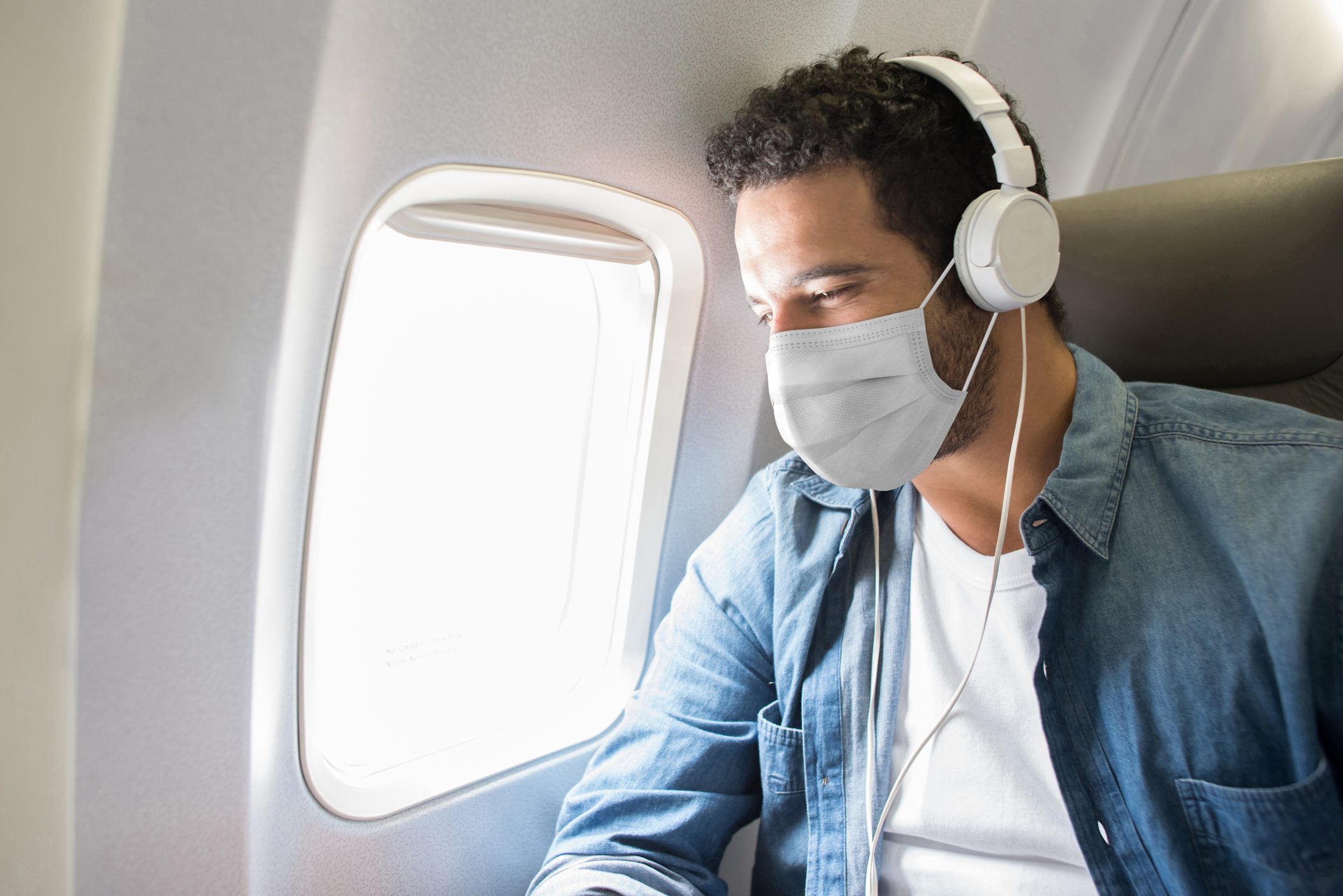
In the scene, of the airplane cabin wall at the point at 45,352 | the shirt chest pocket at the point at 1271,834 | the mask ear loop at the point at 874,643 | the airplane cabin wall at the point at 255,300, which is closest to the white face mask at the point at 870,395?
the mask ear loop at the point at 874,643

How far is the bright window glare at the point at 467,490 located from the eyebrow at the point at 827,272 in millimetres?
371

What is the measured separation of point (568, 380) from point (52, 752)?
36.5 inches

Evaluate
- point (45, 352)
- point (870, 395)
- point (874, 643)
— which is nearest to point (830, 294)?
point (870, 395)

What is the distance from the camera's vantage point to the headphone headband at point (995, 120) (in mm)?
1088

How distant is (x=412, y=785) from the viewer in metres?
1.33

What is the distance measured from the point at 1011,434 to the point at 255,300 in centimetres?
103

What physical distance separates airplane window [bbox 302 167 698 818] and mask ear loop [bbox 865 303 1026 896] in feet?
1.70

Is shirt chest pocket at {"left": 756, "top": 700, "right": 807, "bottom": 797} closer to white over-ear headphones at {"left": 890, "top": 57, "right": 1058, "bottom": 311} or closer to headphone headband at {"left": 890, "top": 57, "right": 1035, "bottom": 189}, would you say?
white over-ear headphones at {"left": 890, "top": 57, "right": 1058, "bottom": 311}

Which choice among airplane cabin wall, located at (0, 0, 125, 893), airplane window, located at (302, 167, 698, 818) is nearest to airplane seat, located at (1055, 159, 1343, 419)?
airplane window, located at (302, 167, 698, 818)

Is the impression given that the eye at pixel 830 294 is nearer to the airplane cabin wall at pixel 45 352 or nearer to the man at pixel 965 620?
the man at pixel 965 620

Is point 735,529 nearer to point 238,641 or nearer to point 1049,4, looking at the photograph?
point 238,641

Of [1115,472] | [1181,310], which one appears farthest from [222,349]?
[1181,310]

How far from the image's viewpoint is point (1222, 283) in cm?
136

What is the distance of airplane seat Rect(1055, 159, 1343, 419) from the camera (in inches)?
51.3
